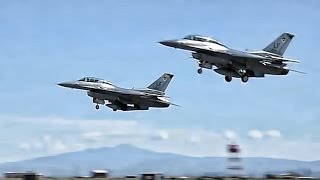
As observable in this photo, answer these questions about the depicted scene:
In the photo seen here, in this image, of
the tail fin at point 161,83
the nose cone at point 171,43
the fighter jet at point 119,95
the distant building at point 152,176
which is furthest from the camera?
the tail fin at point 161,83

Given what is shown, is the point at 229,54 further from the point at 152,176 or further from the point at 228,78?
the point at 152,176

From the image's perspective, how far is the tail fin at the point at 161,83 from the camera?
143500mm

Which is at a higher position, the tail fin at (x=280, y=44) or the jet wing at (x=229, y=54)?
the tail fin at (x=280, y=44)

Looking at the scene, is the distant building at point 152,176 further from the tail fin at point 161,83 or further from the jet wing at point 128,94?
the tail fin at point 161,83

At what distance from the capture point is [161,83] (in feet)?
474

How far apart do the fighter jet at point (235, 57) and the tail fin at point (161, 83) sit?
2469 cm

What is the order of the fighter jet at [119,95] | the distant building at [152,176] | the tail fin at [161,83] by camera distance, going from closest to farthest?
the distant building at [152,176] < the fighter jet at [119,95] < the tail fin at [161,83]

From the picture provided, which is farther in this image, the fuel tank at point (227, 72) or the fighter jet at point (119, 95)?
the fighter jet at point (119, 95)

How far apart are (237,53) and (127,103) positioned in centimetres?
2780

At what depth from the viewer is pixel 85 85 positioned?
141m

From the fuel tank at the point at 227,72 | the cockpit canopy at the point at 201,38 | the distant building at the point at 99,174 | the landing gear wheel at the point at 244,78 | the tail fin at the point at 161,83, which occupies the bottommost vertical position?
the distant building at the point at 99,174

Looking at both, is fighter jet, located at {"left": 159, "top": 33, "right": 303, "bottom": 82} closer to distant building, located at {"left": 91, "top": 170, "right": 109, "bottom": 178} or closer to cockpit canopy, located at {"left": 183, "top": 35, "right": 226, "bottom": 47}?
cockpit canopy, located at {"left": 183, "top": 35, "right": 226, "bottom": 47}

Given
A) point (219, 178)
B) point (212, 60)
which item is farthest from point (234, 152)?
point (212, 60)

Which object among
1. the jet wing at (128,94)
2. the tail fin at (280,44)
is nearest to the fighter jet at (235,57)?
the tail fin at (280,44)
